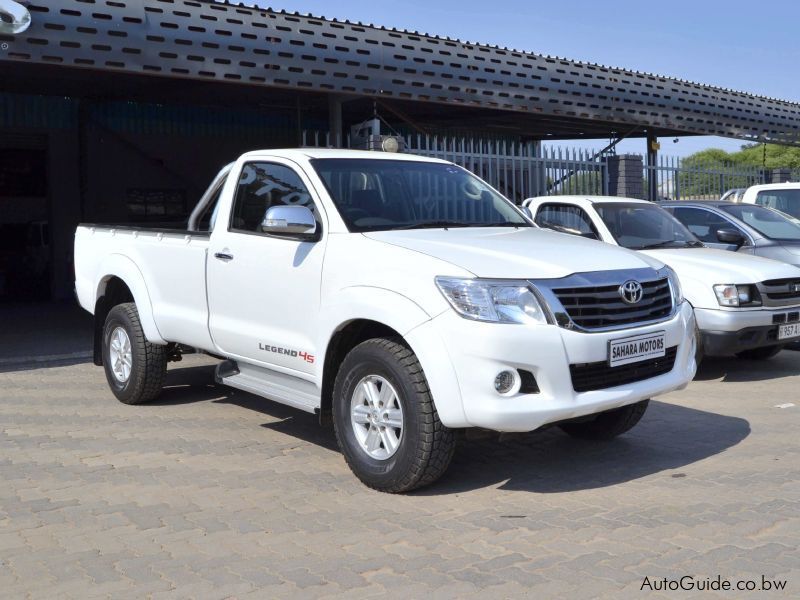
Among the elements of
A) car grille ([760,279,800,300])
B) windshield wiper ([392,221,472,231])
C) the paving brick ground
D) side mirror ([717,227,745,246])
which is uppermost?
windshield wiper ([392,221,472,231])

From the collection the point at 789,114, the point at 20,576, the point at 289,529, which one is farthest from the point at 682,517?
the point at 789,114

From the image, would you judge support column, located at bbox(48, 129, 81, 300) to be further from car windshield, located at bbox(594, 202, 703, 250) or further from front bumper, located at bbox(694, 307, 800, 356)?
front bumper, located at bbox(694, 307, 800, 356)

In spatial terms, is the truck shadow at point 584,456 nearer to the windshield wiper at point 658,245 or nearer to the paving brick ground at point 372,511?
the paving brick ground at point 372,511

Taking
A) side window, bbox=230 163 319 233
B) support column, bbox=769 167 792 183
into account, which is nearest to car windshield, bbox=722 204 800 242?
side window, bbox=230 163 319 233

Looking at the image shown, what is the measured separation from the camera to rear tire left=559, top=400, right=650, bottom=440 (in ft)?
19.9

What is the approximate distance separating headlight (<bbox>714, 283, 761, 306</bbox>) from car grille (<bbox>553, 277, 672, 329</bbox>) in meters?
3.12

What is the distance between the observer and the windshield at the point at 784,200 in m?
13.0

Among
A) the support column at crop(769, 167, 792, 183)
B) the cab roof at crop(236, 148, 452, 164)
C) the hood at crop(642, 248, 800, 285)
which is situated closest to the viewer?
the cab roof at crop(236, 148, 452, 164)

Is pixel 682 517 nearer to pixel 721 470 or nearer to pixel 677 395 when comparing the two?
pixel 721 470

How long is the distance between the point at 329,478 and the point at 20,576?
1923 millimetres

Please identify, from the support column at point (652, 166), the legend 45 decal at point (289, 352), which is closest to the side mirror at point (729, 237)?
the legend 45 decal at point (289, 352)

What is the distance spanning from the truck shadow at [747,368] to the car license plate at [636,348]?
3.68m

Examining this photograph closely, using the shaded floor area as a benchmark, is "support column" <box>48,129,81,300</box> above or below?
above

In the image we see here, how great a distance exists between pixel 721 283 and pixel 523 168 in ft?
22.0
